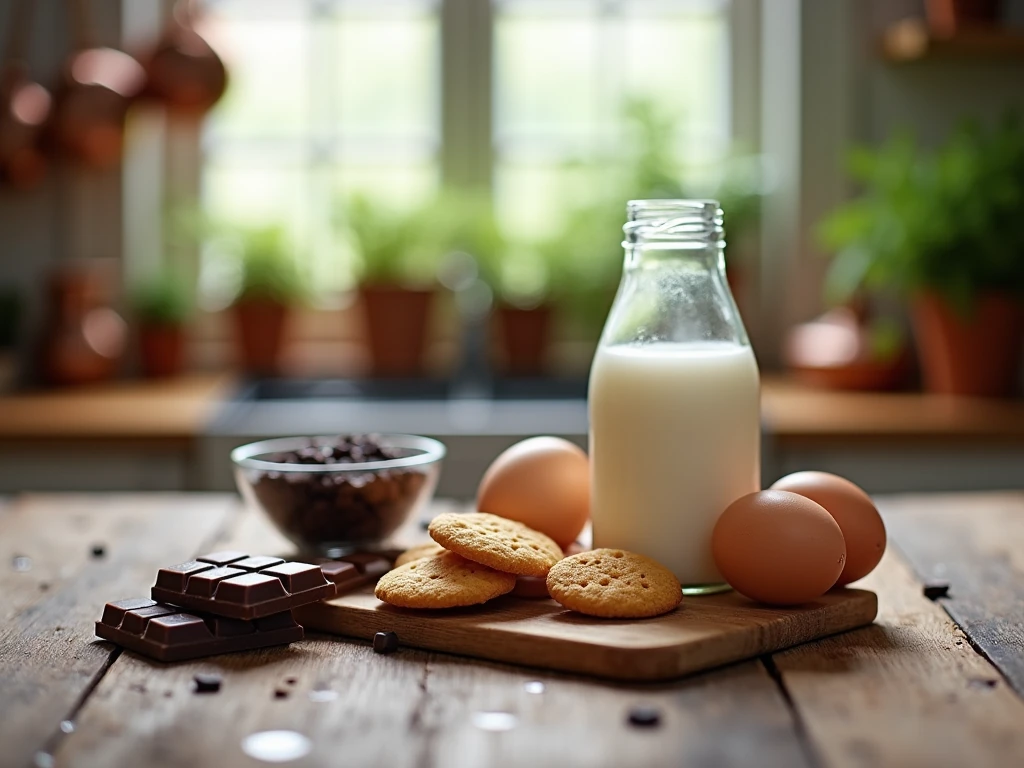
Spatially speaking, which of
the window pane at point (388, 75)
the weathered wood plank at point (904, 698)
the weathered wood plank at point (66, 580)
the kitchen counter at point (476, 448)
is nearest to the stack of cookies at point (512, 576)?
the weathered wood plank at point (904, 698)

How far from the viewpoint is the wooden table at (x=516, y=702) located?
69 cm

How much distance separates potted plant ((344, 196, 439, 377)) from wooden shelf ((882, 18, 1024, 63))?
3.66 feet

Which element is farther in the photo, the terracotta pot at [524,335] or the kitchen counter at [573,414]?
the terracotta pot at [524,335]

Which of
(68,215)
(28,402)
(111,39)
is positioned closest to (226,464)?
(28,402)

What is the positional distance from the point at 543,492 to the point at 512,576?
0.47ft

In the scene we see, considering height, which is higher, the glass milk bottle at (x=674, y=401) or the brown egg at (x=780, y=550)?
the glass milk bottle at (x=674, y=401)

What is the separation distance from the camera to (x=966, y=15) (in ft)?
8.73

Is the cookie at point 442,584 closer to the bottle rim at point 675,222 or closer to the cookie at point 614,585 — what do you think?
the cookie at point 614,585

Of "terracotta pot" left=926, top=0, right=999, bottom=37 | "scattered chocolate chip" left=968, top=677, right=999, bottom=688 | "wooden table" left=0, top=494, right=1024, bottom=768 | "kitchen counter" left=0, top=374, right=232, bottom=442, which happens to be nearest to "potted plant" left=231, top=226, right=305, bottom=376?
"kitchen counter" left=0, top=374, right=232, bottom=442

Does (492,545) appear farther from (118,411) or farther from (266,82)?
(266,82)

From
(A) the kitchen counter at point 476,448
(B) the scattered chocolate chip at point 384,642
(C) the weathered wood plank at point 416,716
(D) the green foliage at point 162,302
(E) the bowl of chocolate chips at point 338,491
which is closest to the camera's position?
(C) the weathered wood plank at point 416,716

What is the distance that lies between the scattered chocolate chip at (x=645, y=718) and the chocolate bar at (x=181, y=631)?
0.97ft

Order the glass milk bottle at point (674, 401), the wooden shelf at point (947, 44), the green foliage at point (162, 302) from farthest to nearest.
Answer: the green foliage at point (162, 302) → the wooden shelf at point (947, 44) → the glass milk bottle at point (674, 401)

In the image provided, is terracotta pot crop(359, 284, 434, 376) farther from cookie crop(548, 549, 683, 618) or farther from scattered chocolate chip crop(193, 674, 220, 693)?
scattered chocolate chip crop(193, 674, 220, 693)
